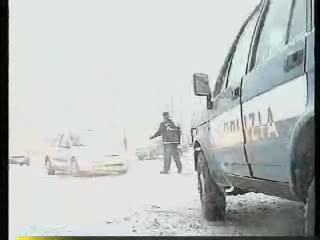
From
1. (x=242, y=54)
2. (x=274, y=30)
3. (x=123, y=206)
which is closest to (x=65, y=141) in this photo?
(x=123, y=206)

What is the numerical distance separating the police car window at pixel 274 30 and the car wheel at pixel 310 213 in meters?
0.75

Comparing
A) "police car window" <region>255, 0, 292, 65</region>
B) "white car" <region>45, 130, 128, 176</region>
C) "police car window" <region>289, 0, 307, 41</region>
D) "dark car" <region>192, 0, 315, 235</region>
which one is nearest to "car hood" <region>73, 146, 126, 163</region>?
"white car" <region>45, 130, 128, 176</region>

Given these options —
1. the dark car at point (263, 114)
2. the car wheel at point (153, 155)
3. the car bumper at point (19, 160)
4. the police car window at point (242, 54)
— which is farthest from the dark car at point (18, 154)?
the police car window at point (242, 54)

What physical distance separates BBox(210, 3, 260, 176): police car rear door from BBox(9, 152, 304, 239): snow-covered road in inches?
7.5

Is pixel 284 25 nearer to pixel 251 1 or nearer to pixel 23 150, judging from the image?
pixel 251 1

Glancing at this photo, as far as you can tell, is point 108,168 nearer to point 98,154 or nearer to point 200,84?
point 98,154

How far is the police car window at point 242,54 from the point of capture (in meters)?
2.87

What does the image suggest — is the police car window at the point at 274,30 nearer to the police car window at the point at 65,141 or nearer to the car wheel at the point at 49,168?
the police car window at the point at 65,141

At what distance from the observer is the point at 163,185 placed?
2885mm

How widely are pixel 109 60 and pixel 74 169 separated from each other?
65 cm

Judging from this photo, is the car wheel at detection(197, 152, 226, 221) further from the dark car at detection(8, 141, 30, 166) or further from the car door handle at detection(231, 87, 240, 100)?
the dark car at detection(8, 141, 30, 166)

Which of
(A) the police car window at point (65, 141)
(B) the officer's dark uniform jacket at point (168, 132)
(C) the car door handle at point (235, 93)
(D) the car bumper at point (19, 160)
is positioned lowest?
(D) the car bumper at point (19, 160)

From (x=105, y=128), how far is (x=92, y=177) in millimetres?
288

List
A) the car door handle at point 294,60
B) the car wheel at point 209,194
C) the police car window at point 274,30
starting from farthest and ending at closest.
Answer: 1. the car wheel at point 209,194
2. the police car window at point 274,30
3. the car door handle at point 294,60
